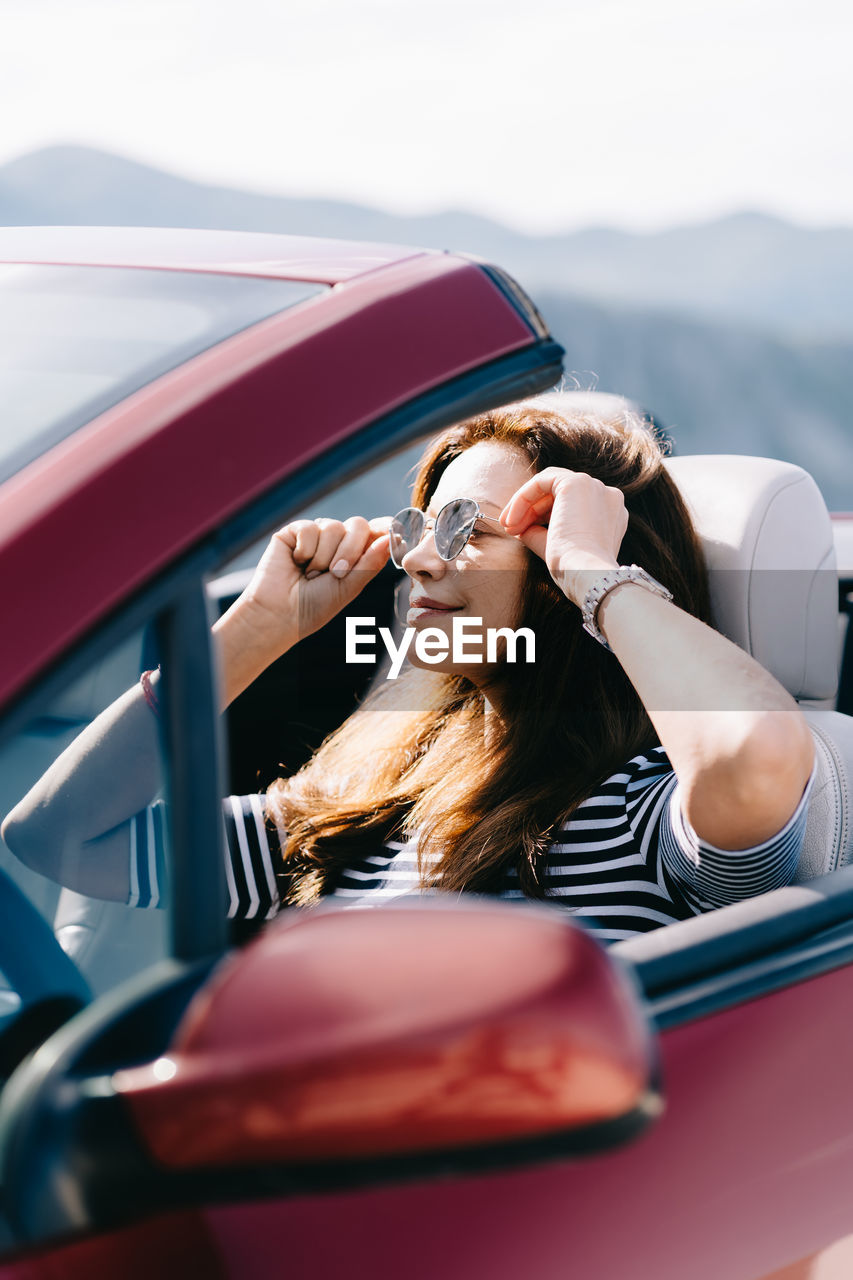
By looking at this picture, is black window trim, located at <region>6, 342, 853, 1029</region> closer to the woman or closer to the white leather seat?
the woman

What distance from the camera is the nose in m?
1.79

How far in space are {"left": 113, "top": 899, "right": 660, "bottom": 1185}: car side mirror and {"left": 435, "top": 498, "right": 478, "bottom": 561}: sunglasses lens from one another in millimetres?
1129

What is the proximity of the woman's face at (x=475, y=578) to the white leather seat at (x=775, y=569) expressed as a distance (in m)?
0.36

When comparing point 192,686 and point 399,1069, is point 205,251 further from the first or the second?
point 399,1069

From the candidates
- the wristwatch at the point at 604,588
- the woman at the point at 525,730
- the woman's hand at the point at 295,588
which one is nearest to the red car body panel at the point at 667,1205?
the woman at the point at 525,730

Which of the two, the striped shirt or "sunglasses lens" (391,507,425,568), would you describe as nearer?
the striped shirt

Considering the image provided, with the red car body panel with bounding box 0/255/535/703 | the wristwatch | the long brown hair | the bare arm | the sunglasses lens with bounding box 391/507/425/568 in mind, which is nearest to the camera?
the red car body panel with bounding box 0/255/535/703

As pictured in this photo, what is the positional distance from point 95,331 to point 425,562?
0.81 meters

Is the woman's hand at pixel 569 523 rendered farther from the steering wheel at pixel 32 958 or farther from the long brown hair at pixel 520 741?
the steering wheel at pixel 32 958

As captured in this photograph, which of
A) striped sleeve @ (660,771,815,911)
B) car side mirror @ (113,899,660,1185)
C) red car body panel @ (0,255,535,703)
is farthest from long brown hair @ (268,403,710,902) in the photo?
car side mirror @ (113,899,660,1185)

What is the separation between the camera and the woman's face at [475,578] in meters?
1.80

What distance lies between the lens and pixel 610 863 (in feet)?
5.22

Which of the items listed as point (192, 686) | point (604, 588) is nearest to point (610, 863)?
point (604, 588)

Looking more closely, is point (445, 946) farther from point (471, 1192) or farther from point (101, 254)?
point (101, 254)
